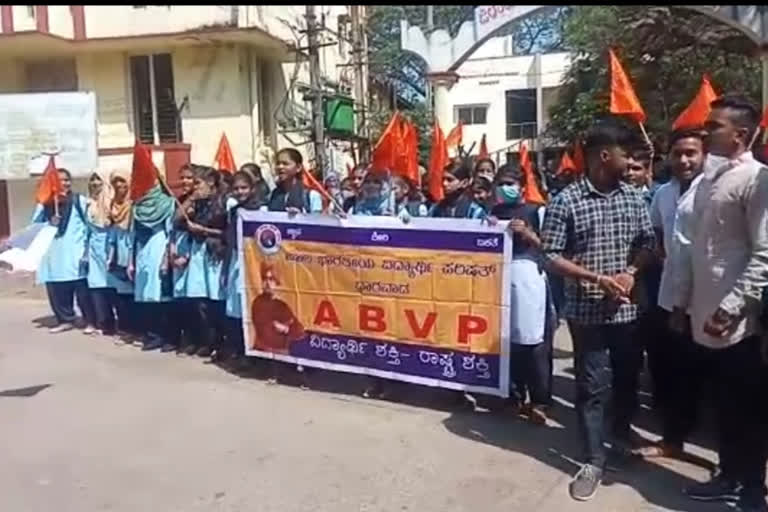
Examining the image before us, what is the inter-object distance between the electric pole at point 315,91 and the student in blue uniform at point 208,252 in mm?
9629

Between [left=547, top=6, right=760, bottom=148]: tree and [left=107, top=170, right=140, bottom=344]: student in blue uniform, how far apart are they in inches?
483

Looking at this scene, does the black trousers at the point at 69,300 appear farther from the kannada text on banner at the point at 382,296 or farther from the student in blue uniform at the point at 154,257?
the kannada text on banner at the point at 382,296

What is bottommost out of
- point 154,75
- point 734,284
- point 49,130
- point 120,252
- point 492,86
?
point 120,252

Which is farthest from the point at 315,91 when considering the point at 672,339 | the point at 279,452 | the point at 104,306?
the point at 672,339

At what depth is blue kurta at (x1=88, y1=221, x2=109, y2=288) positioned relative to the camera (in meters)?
8.12

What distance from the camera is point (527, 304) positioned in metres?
5.05

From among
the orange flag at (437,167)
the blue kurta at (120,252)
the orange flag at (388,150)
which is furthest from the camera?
the blue kurta at (120,252)

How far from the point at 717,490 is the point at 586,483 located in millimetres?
569

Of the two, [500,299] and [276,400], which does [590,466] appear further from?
[276,400]

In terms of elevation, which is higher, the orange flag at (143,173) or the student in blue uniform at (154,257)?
the orange flag at (143,173)

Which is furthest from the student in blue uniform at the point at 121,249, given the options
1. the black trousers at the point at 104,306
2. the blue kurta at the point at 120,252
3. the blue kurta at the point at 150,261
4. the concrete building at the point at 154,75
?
the concrete building at the point at 154,75

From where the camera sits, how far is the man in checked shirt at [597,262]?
13.4ft

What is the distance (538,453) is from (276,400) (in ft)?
6.26

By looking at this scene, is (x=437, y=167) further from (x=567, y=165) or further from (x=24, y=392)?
(x=567, y=165)
